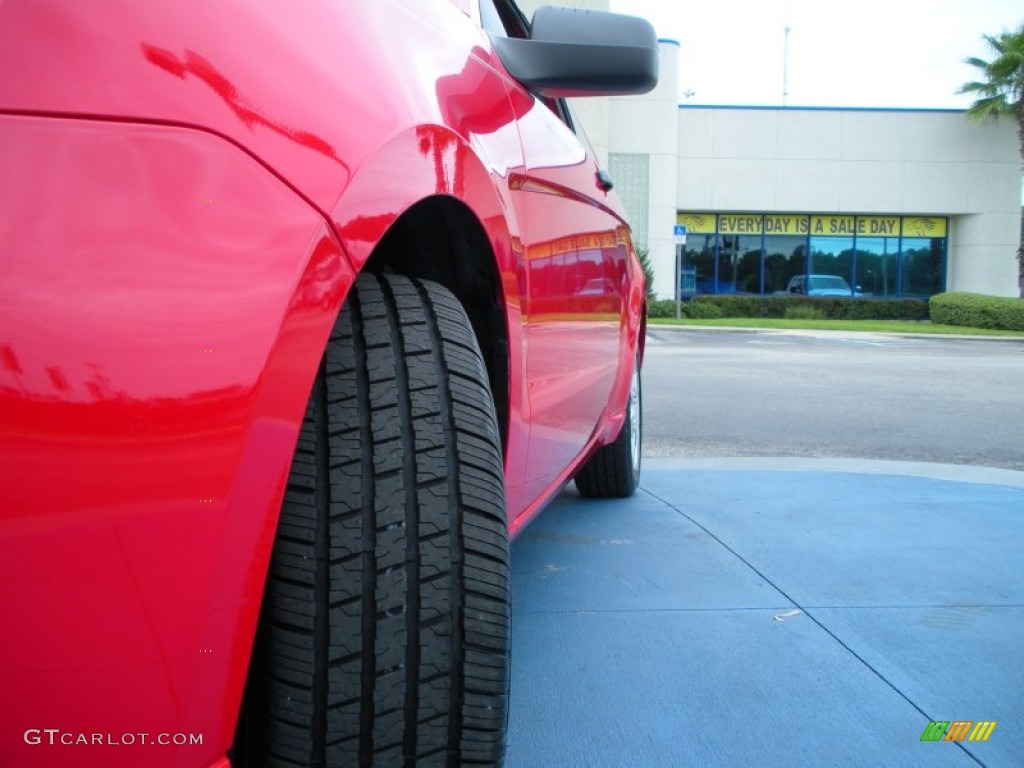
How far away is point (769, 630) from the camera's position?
2477mm

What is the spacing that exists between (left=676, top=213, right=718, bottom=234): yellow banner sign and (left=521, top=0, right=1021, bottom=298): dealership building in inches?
1.2

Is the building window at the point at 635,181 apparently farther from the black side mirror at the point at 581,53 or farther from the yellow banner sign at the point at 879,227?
the black side mirror at the point at 581,53

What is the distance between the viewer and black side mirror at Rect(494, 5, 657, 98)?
196 cm


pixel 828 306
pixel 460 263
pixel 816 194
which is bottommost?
pixel 828 306

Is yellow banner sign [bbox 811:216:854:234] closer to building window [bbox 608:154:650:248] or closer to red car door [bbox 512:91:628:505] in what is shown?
building window [bbox 608:154:650:248]

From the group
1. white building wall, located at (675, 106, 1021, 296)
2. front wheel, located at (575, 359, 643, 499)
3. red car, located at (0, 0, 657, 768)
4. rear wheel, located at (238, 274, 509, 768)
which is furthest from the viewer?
white building wall, located at (675, 106, 1021, 296)

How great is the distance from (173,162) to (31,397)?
0.84 feet

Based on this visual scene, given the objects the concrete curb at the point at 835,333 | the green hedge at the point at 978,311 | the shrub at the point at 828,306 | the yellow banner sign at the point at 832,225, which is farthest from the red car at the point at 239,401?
the yellow banner sign at the point at 832,225

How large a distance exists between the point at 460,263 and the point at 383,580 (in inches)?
25.4

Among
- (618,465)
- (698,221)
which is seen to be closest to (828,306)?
(698,221)

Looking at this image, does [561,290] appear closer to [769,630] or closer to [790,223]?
[769,630]

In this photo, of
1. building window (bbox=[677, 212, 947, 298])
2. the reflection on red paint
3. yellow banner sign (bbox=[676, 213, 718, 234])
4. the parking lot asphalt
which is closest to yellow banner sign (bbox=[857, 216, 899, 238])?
building window (bbox=[677, 212, 947, 298])

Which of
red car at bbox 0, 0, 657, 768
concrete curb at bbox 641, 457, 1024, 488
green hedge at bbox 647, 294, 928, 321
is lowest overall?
green hedge at bbox 647, 294, 928, 321

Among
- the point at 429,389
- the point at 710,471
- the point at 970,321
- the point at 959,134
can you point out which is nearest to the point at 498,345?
the point at 429,389
